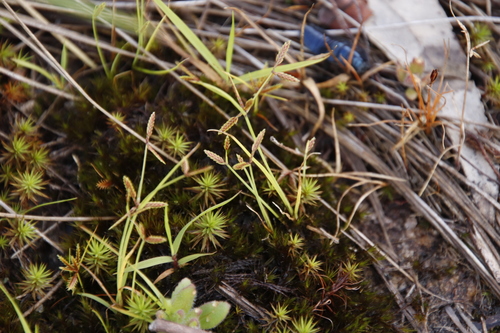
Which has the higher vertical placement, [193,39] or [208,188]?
[193,39]

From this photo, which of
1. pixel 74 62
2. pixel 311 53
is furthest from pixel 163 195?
pixel 311 53

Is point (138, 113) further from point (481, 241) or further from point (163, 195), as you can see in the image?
point (481, 241)

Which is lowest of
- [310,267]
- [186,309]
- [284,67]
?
[310,267]

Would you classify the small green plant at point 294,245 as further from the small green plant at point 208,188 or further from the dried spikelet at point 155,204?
the dried spikelet at point 155,204

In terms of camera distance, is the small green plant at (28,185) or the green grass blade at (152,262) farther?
the small green plant at (28,185)

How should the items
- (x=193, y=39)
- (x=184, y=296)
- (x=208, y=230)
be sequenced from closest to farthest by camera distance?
1. (x=184, y=296)
2. (x=208, y=230)
3. (x=193, y=39)

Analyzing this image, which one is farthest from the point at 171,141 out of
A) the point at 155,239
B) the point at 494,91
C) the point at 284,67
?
the point at 494,91

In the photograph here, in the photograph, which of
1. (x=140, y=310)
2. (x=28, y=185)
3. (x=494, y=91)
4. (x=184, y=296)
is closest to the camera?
(x=184, y=296)

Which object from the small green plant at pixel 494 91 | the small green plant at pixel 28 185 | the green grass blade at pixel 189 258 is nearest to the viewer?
the green grass blade at pixel 189 258

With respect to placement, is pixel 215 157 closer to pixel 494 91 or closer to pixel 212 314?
pixel 212 314

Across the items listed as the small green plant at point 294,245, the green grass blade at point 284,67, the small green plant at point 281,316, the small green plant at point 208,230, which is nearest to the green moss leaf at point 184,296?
the small green plant at point 208,230

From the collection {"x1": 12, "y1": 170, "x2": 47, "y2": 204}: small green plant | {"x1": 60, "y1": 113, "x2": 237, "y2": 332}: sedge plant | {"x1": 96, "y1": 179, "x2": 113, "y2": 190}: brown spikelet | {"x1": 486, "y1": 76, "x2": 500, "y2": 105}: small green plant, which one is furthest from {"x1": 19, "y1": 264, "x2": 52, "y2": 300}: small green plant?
{"x1": 486, "y1": 76, "x2": 500, "y2": 105}: small green plant
